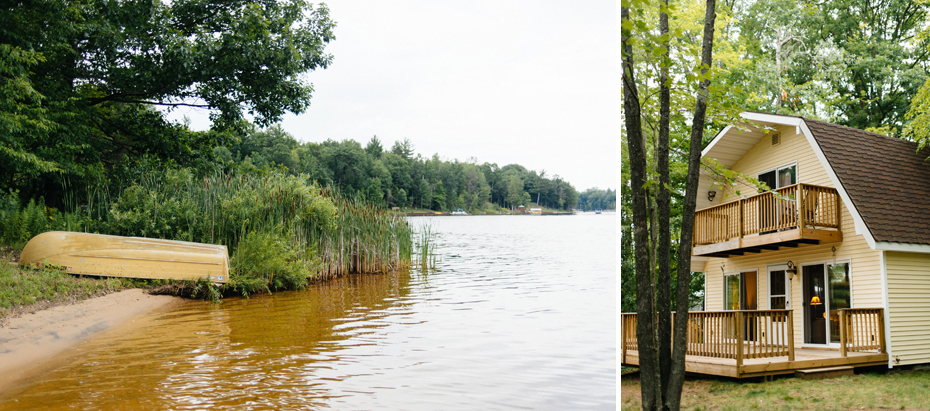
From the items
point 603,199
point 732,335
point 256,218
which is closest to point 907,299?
point 732,335

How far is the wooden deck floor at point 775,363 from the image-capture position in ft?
23.5

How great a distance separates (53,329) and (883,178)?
11010mm

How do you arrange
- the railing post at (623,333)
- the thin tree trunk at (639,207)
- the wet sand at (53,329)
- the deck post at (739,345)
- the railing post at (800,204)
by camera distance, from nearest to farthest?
the thin tree trunk at (639,207) → the wet sand at (53,329) → the deck post at (739,345) → the railing post at (800,204) → the railing post at (623,333)

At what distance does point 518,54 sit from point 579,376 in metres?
84.5

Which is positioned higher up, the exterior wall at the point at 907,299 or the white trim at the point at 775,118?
the white trim at the point at 775,118

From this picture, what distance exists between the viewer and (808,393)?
6.43m

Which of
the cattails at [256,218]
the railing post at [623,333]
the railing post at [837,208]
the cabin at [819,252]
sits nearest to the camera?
the cabin at [819,252]

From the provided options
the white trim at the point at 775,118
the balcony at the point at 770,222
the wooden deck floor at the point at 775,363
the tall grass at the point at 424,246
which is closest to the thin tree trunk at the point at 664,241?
the wooden deck floor at the point at 775,363

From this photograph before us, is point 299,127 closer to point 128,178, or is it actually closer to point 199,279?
point 128,178

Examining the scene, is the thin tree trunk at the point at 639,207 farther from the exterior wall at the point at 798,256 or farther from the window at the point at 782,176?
the window at the point at 782,176

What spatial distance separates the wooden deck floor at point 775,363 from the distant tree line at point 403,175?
946cm

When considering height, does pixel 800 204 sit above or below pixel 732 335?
above

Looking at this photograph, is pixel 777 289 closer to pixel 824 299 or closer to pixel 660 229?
pixel 824 299

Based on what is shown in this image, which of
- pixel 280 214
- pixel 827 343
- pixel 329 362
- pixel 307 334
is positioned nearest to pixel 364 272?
pixel 280 214
